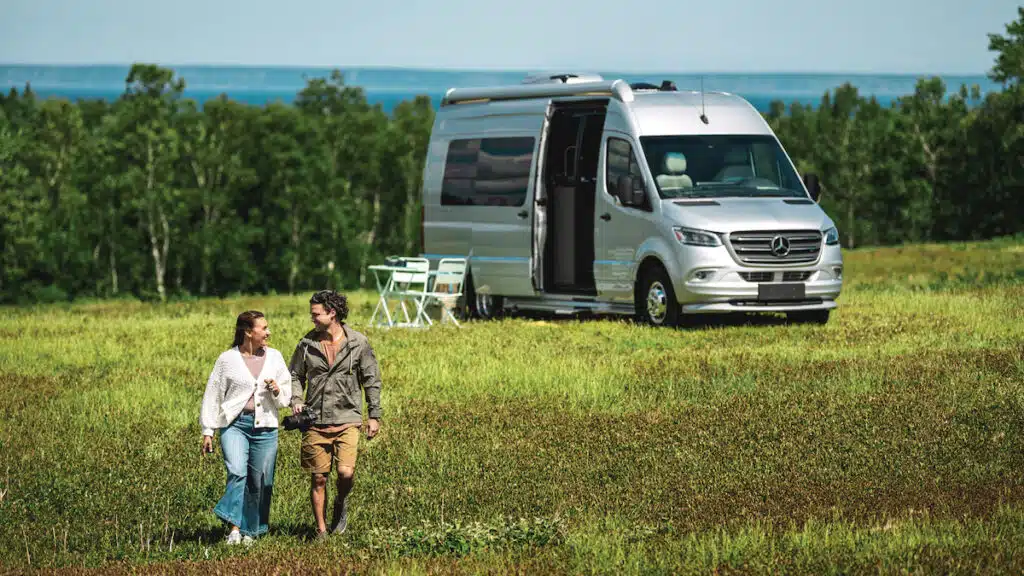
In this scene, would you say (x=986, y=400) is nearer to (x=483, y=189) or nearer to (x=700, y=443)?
(x=700, y=443)

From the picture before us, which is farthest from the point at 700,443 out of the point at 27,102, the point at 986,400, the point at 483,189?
the point at 27,102

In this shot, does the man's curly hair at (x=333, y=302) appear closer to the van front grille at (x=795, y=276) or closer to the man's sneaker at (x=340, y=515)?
the man's sneaker at (x=340, y=515)

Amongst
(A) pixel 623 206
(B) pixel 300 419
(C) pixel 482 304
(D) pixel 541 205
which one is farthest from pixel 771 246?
(B) pixel 300 419

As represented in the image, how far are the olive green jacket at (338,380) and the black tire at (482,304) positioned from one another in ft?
45.7

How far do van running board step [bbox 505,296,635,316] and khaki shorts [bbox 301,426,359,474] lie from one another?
12.1 meters

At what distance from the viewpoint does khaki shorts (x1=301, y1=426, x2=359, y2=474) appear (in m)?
9.06

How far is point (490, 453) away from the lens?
11.7 meters

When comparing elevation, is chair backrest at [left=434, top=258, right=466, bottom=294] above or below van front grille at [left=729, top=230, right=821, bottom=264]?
below

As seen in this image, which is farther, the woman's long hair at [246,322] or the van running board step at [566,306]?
the van running board step at [566,306]

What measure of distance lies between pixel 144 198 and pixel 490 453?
65.5m

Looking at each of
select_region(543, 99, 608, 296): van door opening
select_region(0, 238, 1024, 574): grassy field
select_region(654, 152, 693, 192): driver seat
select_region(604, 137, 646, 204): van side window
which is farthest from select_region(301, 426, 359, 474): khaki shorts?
select_region(543, 99, 608, 296): van door opening

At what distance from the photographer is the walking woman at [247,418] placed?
9.04m

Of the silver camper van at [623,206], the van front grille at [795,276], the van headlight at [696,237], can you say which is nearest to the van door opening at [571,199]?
the silver camper van at [623,206]

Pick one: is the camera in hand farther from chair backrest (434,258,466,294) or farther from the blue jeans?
chair backrest (434,258,466,294)
